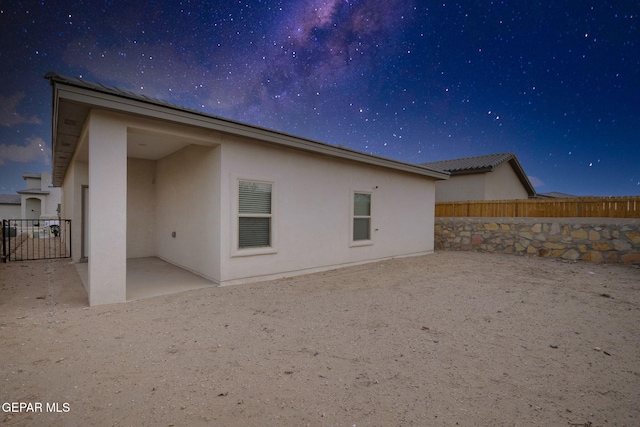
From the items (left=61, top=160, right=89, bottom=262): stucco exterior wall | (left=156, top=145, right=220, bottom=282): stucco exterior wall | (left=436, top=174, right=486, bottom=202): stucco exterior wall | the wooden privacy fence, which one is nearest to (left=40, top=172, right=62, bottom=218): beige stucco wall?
(left=61, top=160, right=89, bottom=262): stucco exterior wall

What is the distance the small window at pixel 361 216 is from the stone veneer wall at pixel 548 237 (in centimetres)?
518

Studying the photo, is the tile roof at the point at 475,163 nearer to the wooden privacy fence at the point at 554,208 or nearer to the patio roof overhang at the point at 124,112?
the wooden privacy fence at the point at 554,208

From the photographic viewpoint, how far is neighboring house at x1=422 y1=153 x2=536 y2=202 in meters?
13.9

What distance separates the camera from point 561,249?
9227 mm

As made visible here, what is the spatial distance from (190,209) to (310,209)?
3004mm

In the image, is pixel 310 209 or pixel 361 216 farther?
pixel 361 216

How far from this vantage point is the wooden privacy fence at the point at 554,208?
8.31 metres

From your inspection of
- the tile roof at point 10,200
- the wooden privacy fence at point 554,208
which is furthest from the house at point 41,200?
the wooden privacy fence at point 554,208

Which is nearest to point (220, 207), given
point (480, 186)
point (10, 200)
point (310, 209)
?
point (310, 209)

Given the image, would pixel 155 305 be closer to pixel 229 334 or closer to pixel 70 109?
pixel 229 334

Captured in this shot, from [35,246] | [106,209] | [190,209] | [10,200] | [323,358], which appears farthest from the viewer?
[10,200]

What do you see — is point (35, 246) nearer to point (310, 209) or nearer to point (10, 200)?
point (310, 209)

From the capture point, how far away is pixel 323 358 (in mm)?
2865

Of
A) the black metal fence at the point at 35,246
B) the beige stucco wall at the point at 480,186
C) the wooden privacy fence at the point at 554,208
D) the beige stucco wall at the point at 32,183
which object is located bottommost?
the black metal fence at the point at 35,246
